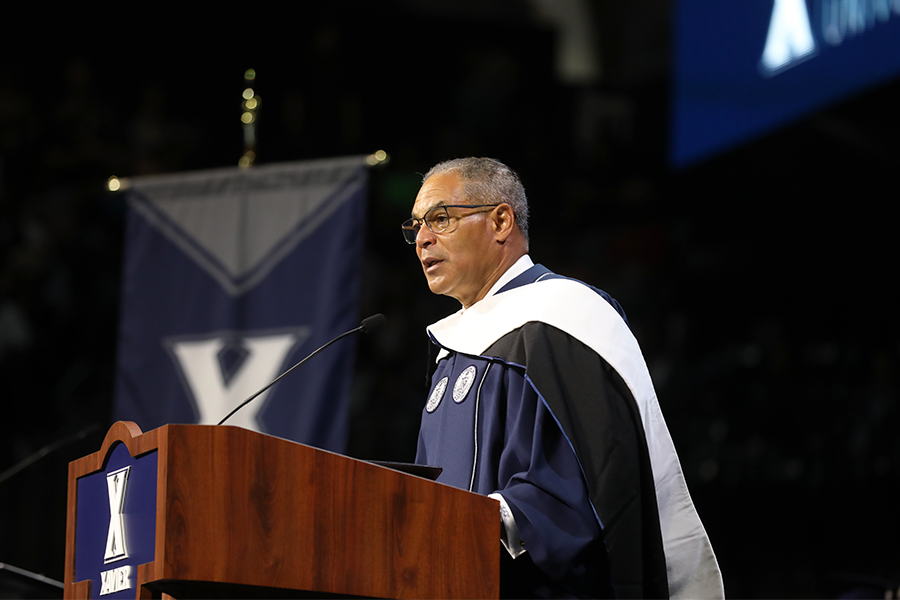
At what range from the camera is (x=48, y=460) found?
359cm

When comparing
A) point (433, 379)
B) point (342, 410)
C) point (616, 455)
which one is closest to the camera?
point (616, 455)

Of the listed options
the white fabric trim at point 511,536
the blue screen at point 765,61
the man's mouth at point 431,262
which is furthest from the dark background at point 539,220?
the white fabric trim at point 511,536

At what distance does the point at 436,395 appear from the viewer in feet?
9.43

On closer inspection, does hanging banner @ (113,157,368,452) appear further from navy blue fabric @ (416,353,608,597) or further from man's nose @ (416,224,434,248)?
navy blue fabric @ (416,353,608,597)

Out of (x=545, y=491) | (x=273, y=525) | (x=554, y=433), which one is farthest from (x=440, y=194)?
(x=273, y=525)

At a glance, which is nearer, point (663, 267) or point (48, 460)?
point (48, 460)

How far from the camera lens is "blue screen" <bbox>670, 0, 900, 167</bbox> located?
4.30 metres

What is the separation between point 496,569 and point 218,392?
8.34ft

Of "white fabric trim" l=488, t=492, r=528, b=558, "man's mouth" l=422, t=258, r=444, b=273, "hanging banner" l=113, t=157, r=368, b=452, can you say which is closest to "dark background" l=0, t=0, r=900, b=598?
"hanging banner" l=113, t=157, r=368, b=452

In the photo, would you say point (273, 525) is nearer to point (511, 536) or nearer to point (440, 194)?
point (511, 536)

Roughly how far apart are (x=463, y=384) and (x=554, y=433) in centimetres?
34

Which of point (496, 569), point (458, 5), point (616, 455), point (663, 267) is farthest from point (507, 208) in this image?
point (458, 5)

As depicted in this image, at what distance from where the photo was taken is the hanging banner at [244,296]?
433 cm

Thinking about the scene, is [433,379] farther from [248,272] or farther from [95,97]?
[95,97]
